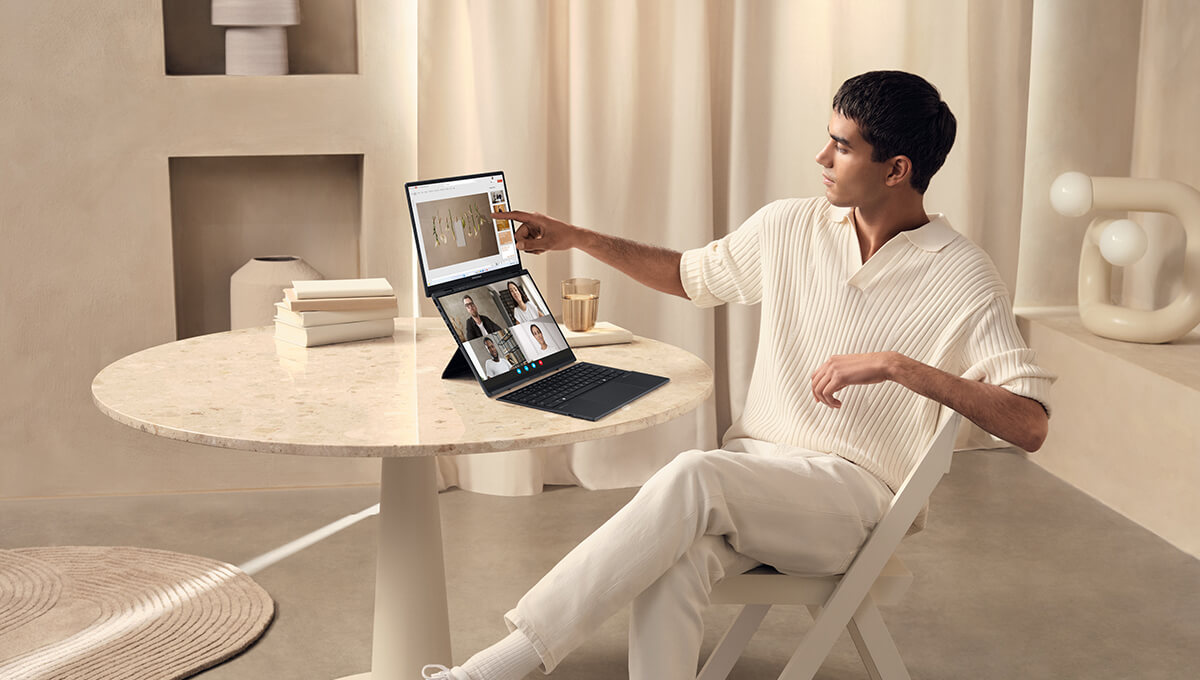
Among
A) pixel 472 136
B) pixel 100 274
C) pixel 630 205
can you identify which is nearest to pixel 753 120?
pixel 630 205

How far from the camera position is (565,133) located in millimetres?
3377

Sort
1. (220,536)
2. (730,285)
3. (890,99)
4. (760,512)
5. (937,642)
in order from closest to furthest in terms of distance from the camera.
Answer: (760,512) < (890,99) < (730,285) < (937,642) < (220,536)

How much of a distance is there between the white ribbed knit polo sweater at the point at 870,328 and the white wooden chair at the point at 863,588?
131mm

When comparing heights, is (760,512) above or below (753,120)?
below

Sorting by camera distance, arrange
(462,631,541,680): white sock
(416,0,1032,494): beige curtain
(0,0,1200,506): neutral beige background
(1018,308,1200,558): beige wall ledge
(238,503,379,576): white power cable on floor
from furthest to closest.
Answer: (416,0,1032,494): beige curtain
(0,0,1200,506): neutral beige background
(1018,308,1200,558): beige wall ledge
(238,503,379,576): white power cable on floor
(462,631,541,680): white sock

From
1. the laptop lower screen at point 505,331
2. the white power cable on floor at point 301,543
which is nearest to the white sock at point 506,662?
the laptop lower screen at point 505,331

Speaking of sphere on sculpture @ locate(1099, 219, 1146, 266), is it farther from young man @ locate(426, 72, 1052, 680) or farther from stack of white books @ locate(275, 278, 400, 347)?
stack of white books @ locate(275, 278, 400, 347)

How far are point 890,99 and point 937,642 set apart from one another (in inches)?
47.6

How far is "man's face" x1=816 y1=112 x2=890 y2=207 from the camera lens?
1.95m

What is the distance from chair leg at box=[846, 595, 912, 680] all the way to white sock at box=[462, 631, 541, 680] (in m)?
0.52

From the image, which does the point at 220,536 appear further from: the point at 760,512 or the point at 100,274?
the point at 760,512

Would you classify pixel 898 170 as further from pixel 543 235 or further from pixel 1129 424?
pixel 1129 424

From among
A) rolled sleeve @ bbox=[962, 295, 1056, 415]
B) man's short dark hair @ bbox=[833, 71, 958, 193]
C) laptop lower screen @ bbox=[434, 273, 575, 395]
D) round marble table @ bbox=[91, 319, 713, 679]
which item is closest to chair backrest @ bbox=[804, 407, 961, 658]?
rolled sleeve @ bbox=[962, 295, 1056, 415]

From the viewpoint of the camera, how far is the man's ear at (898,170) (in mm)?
1943
